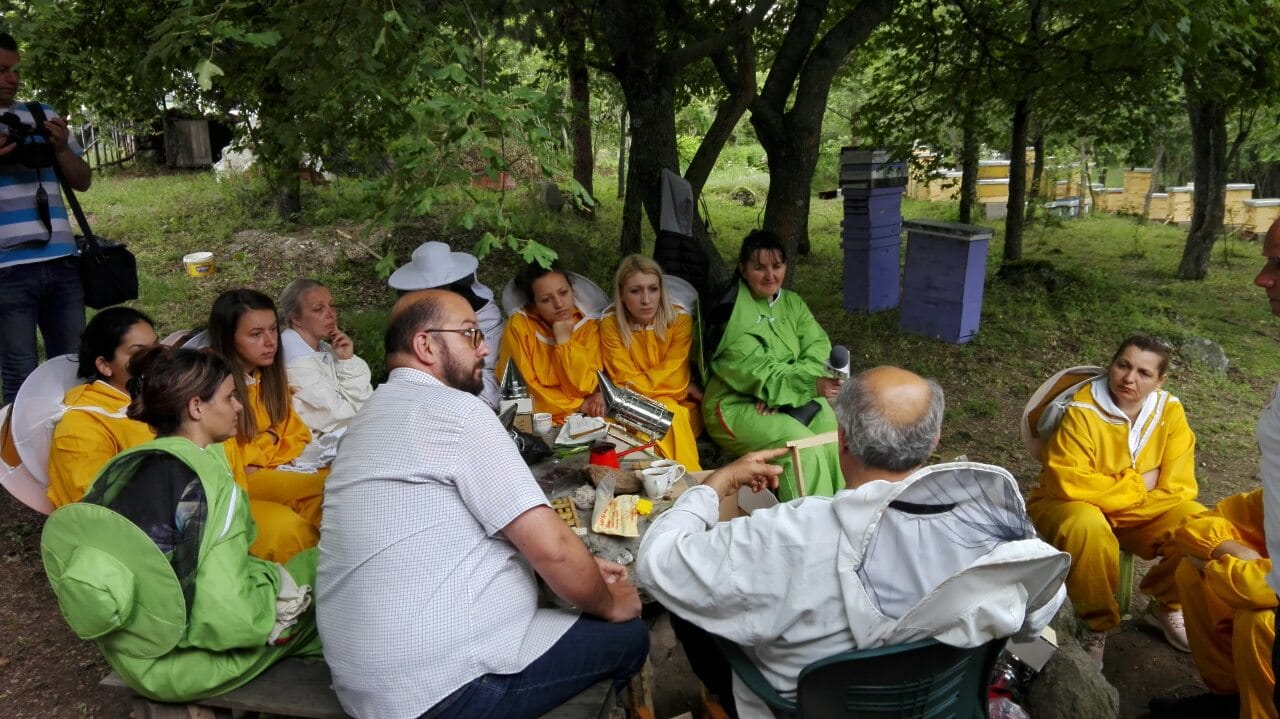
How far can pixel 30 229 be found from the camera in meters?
3.97

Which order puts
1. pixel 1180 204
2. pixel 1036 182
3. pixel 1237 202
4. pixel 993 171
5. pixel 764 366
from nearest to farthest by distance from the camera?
pixel 764 366 < pixel 1036 182 < pixel 1237 202 < pixel 1180 204 < pixel 993 171

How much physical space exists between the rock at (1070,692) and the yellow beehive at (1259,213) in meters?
13.9

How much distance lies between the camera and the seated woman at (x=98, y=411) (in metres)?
2.97

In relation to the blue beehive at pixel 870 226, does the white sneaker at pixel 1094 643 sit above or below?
below

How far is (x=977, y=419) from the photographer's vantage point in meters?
6.03

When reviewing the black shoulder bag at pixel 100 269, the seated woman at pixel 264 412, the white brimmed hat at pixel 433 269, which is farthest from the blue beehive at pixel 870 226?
the black shoulder bag at pixel 100 269

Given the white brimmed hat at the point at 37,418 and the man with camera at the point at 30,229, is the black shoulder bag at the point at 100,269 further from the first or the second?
the white brimmed hat at the point at 37,418

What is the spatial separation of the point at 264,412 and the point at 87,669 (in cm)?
127

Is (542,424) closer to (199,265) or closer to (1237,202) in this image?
(199,265)

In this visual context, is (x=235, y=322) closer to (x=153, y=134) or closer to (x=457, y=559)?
(x=457, y=559)

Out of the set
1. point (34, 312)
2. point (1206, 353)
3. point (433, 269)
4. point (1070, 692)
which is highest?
point (433, 269)

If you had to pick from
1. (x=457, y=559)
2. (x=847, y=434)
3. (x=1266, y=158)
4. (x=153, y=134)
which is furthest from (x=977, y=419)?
(x=153, y=134)

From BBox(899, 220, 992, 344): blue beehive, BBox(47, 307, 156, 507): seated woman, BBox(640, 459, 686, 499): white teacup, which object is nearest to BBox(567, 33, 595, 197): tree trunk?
BBox(899, 220, 992, 344): blue beehive

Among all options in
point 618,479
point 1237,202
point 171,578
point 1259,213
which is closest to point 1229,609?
point 618,479
